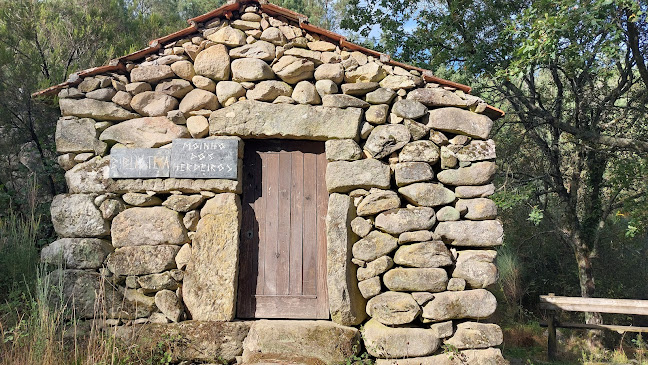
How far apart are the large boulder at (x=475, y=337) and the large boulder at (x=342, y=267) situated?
78cm

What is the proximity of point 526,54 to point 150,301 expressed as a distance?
473cm

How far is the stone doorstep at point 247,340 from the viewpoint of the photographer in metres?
3.89

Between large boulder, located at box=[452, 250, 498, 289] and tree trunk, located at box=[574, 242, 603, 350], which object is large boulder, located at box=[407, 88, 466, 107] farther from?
tree trunk, located at box=[574, 242, 603, 350]

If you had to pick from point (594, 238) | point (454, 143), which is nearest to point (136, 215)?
point (454, 143)

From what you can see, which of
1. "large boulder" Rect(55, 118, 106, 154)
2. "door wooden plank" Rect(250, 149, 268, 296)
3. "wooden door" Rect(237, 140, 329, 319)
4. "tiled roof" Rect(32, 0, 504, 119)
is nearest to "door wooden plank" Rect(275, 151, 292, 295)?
"wooden door" Rect(237, 140, 329, 319)

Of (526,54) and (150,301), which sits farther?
(526,54)

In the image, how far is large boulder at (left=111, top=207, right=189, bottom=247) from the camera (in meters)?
4.24

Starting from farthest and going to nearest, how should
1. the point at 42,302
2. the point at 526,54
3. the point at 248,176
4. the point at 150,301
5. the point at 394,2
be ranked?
the point at 394,2 → the point at 526,54 → the point at 248,176 → the point at 150,301 → the point at 42,302

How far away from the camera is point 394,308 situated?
3926 millimetres

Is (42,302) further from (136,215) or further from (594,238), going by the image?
(594,238)

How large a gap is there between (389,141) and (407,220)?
0.71 m

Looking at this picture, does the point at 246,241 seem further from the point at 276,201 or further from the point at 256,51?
the point at 256,51

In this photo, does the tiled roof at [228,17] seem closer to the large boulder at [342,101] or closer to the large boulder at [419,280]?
the large boulder at [342,101]

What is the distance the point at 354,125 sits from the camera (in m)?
4.27
